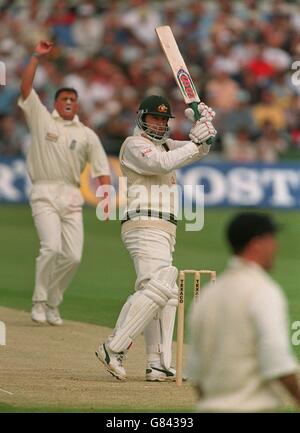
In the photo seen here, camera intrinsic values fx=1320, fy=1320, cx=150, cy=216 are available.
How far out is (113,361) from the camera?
937 cm

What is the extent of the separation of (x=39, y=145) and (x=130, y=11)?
14423mm

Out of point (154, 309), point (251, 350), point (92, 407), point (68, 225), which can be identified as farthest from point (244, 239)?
point (68, 225)

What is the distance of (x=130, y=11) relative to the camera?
88.6 ft

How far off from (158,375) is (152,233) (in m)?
1.03

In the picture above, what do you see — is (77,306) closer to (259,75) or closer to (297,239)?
(297,239)

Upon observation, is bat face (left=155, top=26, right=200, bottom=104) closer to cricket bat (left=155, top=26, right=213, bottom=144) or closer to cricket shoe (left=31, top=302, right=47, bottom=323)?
cricket bat (left=155, top=26, right=213, bottom=144)

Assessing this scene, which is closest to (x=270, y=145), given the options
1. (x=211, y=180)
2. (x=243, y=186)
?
(x=243, y=186)

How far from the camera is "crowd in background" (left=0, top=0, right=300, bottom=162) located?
24172 mm

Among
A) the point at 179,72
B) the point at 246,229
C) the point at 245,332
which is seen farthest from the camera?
the point at 179,72

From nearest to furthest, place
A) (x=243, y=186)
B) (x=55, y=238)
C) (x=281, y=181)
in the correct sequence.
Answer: (x=55, y=238), (x=281, y=181), (x=243, y=186)

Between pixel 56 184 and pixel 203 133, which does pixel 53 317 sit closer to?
pixel 56 184

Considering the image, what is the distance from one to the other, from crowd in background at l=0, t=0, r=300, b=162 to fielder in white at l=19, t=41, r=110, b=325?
403 inches

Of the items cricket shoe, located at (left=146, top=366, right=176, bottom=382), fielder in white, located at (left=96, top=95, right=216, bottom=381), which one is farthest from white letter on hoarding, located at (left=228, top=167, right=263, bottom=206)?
cricket shoe, located at (left=146, top=366, right=176, bottom=382)
